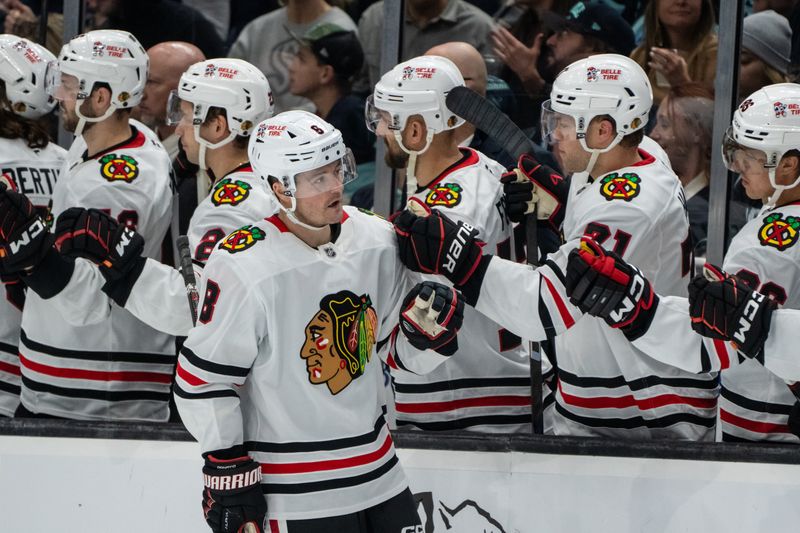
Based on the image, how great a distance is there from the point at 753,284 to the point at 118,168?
1884mm

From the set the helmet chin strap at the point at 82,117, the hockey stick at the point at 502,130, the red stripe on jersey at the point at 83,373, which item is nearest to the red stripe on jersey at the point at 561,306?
the hockey stick at the point at 502,130

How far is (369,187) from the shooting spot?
4977 mm

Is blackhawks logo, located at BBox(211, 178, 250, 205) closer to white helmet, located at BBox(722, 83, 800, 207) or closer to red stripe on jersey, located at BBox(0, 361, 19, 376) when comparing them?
red stripe on jersey, located at BBox(0, 361, 19, 376)

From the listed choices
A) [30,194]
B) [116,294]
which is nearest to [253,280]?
[116,294]

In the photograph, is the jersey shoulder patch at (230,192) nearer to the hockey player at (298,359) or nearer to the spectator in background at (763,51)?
the hockey player at (298,359)

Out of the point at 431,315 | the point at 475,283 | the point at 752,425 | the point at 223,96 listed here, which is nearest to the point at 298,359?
the point at 431,315

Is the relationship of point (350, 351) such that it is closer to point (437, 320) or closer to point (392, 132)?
point (437, 320)

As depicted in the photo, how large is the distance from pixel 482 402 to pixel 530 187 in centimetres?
66

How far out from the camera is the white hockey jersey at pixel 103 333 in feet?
12.4

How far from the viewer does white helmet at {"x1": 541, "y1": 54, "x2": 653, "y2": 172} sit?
355cm

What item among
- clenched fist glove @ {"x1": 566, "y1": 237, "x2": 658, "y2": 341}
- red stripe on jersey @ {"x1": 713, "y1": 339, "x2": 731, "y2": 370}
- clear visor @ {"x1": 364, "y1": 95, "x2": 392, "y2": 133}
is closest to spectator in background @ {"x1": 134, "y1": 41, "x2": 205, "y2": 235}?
clear visor @ {"x1": 364, "y1": 95, "x2": 392, "y2": 133}

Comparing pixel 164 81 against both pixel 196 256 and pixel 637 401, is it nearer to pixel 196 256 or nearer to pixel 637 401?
pixel 196 256

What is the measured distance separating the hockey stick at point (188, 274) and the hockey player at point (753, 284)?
1038 millimetres

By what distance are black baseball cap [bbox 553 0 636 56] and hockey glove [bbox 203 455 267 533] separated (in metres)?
2.57
